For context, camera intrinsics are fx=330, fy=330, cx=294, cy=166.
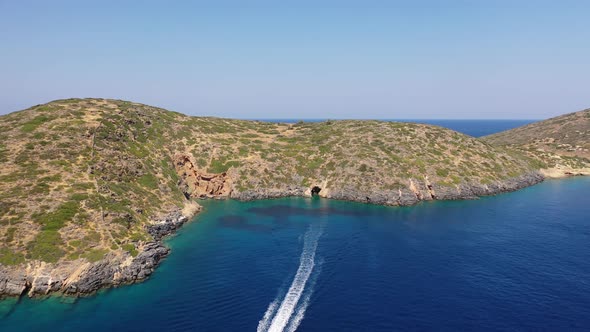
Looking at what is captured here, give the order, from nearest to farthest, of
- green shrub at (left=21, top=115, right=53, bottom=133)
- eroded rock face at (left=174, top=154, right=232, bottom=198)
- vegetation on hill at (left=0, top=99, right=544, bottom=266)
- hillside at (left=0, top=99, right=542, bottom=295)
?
hillside at (left=0, top=99, right=542, bottom=295) < vegetation on hill at (left=0, top=99, right=544, bottom=266) < green shrub at (left=21, top=115, right=53, bottom=133) < eroded rock face at (left=174, top=154, right=232, bottom=198)

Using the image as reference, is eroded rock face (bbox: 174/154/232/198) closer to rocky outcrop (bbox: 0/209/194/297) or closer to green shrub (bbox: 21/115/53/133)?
green shrub (bbox: 21/115/53/133)

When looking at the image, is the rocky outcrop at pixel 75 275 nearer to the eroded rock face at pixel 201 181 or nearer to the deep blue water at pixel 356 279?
the deep blue water at pixel 356 279

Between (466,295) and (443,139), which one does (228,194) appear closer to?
(466,295)

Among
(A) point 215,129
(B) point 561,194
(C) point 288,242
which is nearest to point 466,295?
(C) point 288,242

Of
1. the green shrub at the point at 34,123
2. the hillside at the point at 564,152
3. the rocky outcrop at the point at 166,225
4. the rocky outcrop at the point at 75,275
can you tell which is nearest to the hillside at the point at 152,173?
the rocky outcrop at the point at 75,275

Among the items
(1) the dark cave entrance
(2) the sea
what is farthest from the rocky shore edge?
(1) the dark cave entrance

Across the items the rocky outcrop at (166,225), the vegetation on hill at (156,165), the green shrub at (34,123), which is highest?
the green shrub at (34,123)
